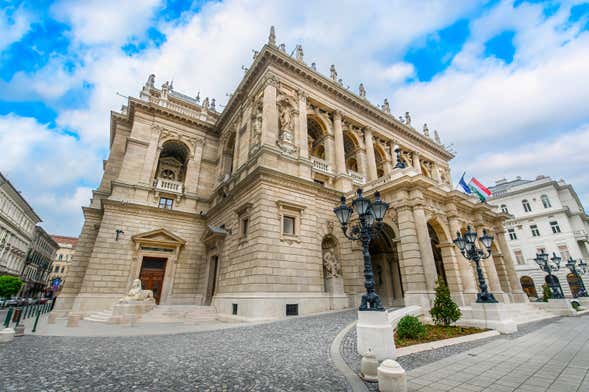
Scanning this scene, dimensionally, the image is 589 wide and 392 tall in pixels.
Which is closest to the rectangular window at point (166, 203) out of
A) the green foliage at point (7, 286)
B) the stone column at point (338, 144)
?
the stone column at point (338, 144)

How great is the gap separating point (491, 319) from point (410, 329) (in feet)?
16.0

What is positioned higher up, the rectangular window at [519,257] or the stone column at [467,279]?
the rectangular window at [519,257]

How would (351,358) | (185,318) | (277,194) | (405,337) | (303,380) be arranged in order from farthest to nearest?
(277,194) → (185,318) → (405,337) → (351,358) → (303,380)

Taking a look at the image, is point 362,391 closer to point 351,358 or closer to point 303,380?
point 303,380

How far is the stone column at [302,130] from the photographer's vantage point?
65.2ft

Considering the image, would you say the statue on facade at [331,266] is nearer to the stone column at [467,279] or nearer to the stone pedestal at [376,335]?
the stone column at [467,279]

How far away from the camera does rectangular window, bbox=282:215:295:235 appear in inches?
642

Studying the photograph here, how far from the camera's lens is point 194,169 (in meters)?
25.3

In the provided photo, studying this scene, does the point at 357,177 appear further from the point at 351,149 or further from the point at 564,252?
the point at 564,252

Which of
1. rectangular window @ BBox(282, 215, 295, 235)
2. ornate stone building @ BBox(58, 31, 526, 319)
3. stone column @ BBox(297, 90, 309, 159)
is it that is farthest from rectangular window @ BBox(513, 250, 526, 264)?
rectangular window @ BBox(282, 215, 295, 235)

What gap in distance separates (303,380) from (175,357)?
3705 millimetres

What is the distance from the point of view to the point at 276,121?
19.3 meters

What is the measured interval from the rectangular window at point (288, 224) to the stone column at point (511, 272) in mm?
19256

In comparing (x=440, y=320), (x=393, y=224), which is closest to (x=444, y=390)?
(x=440, y=320)
